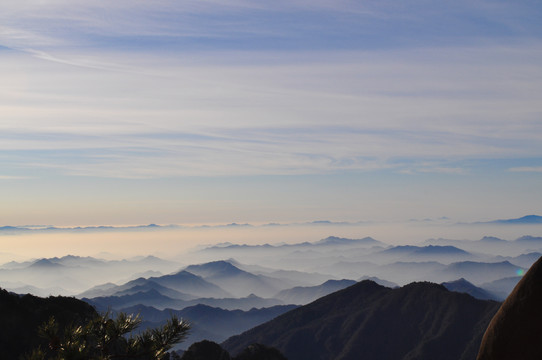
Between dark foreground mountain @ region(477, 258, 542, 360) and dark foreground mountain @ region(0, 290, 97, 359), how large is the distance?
8112 centimetres

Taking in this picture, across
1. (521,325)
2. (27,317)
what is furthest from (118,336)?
(27,317)

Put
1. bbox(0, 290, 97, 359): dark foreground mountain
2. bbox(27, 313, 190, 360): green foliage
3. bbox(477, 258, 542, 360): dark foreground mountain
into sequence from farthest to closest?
bbox(0, 290, 97, 359): dark foreground mountain, bbox(477, 258, 542, 360): dark foreground mountain, bbox(27, 313, 190, 360): green foliage

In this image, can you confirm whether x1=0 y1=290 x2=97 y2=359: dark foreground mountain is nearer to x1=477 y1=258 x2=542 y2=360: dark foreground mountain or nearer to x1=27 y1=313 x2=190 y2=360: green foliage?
x1=27 y1=313 x2=190 y2=360: green foliage

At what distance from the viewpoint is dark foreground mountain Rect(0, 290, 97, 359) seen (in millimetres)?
101188

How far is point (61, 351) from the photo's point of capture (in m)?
24.8

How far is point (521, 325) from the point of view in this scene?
26.2 metres

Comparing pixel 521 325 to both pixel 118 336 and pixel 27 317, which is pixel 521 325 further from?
pixel 27 317

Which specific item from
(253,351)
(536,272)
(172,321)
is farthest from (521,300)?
(253,351)

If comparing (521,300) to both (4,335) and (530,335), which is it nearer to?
(530,335)

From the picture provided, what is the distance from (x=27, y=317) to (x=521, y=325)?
10340 centimetres

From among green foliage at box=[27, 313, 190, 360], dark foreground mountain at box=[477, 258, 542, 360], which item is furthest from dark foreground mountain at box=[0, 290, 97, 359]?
dark foreground mountain at box=[477, 258, 542, 360]

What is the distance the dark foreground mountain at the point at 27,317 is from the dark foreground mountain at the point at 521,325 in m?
81.1

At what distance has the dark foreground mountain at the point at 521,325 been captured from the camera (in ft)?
84.6

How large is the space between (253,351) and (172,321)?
11364cm
